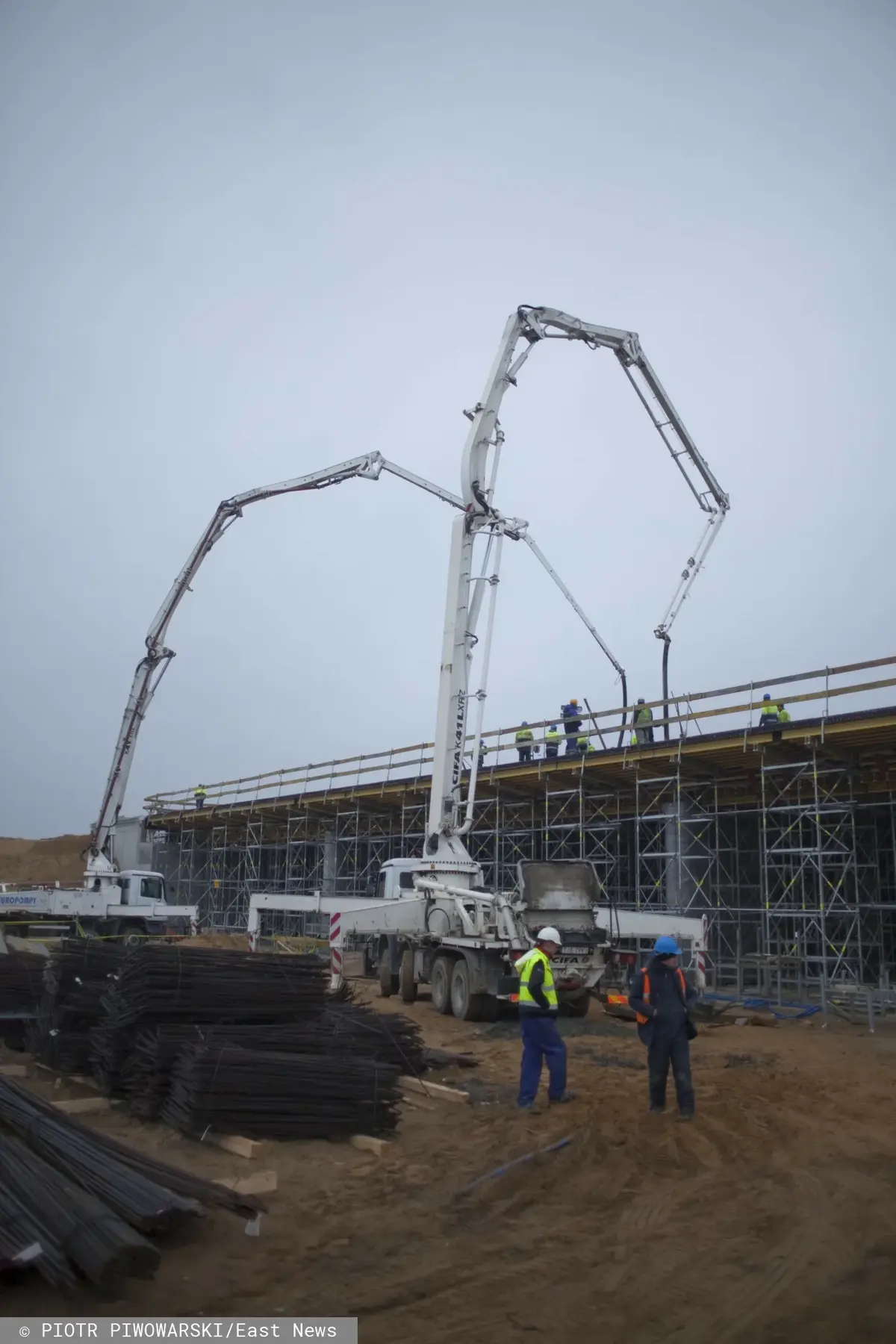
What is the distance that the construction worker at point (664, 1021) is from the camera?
8.38 metres

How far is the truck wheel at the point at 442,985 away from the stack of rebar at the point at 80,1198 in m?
10.1

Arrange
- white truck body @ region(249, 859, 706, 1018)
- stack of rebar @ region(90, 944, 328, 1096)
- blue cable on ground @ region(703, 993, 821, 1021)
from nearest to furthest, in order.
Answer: stack of rebar @ region(90, 944, 328, 1096), white truck body @ region(249, 859, 706, 1018), blue cable on ground @ region(703, 993, 821, 1021)

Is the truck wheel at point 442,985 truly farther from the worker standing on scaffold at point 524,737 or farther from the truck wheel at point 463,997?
the worker standing on scaffold at point 524,737

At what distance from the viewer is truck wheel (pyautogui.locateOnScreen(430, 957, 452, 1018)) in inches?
635

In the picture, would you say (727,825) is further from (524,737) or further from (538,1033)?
(538,1033)

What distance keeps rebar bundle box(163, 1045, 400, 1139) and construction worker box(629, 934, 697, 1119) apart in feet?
7.16

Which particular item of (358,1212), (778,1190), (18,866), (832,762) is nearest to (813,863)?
(832,762)

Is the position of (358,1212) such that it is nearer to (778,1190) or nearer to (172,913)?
(778,1190)

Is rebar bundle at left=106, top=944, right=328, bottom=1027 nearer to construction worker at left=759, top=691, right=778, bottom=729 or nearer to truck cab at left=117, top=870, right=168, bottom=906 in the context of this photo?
construction worker at left=759, top=691, right=778, bottom=729

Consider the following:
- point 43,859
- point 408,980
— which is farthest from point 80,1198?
point 43,859

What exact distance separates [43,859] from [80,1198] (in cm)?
5153

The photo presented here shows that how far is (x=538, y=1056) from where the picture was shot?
8.99 meters

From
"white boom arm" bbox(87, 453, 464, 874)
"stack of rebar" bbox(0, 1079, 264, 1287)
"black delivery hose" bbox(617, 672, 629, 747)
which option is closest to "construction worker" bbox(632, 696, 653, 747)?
"black delivery hose" bbox(617, 672, 629, 747)

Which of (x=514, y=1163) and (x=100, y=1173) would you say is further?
(x=514, y=1163)
